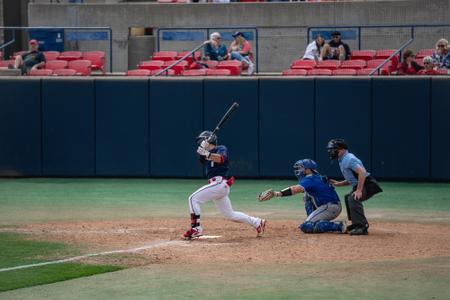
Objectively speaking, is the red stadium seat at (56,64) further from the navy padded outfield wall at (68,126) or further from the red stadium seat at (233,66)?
the red stadium seat at (233,66)

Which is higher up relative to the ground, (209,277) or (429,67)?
(429,67)

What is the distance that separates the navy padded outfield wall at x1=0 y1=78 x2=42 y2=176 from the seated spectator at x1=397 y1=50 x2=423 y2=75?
7956 millimetres

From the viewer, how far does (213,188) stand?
14.7m

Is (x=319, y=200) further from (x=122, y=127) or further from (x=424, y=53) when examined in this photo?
(x=424, y=53)

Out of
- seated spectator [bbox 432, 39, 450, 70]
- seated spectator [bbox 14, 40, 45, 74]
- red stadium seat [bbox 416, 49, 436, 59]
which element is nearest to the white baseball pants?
seated spectator [bbox 432, 39, 450, 70]

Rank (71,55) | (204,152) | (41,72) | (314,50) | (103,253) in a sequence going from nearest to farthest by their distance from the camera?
1. (103,253)
2. (204,152)
3. (314,50)
4. (41,72)
5. (71,55)

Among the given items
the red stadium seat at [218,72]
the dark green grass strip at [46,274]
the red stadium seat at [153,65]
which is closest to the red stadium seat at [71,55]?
the red stadium seat at [153,65]

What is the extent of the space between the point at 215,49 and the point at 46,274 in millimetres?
13190

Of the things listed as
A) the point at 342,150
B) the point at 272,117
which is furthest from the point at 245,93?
the point at 342,150

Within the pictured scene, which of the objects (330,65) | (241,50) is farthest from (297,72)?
(241,50)

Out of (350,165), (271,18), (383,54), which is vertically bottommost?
(350,165)

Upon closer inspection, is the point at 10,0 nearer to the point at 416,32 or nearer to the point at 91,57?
the point at 91,57

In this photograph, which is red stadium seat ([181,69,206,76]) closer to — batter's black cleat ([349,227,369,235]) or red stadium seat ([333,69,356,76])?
red stadium seat ([333,69,356,76])

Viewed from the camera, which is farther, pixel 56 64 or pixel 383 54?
pixel 56 64
